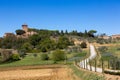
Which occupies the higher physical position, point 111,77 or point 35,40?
point 35,40

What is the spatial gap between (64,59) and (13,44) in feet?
206

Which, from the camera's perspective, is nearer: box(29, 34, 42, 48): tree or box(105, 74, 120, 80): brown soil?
box(105, 74, 120, 80): brown soil

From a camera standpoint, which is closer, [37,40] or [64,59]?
[64,59]

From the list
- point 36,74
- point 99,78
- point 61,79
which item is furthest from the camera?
point 36,74

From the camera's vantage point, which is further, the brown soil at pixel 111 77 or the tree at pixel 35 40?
the tree at pixel 35 40

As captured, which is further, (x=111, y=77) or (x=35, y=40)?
(x=35, y=40)

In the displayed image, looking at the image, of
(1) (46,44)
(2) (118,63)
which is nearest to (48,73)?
(2) (118,63)

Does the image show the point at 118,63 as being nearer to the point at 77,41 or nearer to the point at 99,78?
the point at 99,78

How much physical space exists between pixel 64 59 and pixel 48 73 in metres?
25.6

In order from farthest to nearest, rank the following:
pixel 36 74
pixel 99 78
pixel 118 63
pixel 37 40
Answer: pixel 37 40
pixel 36 74
pixel 118 63
pixel 99 78

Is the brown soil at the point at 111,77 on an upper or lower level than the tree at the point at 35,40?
lower

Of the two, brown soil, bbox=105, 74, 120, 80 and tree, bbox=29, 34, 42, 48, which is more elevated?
tree, bbox=29, 34, 42, 48

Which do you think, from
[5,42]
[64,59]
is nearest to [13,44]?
[5,42]

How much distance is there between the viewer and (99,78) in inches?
1292
